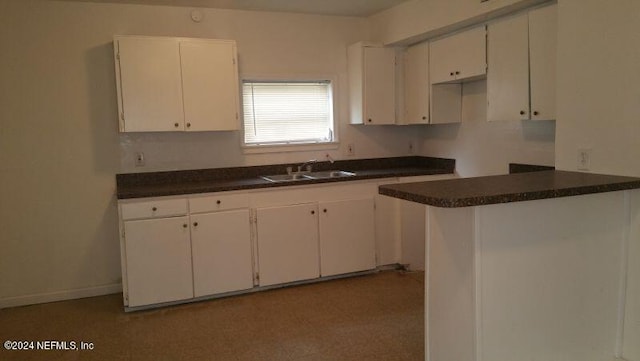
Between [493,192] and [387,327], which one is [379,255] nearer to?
[387,327]

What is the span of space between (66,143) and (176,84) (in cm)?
99

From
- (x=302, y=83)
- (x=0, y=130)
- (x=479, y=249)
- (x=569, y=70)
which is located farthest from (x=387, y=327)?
(x=0, y=130)

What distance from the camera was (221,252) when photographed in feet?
12.0

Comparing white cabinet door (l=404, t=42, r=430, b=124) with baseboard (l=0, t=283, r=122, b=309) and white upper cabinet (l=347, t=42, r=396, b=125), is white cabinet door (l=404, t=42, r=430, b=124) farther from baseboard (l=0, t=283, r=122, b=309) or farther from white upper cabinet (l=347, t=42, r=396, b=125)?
baseboard (l=0, t=283, r=122, b=309)

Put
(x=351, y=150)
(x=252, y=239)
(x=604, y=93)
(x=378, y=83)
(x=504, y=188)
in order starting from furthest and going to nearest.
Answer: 1. (x=351, y=150)
2. (x=378, y=83)
3. (x=252, y=239)
4. (x=604, y=93)
5. (x=504, y=188)

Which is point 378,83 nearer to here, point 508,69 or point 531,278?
point 508,69

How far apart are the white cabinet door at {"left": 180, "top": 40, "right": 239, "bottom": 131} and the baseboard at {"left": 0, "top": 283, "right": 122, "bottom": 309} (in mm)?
1486

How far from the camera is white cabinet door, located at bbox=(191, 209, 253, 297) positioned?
3596mm

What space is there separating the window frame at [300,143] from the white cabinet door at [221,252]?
2.59 ft

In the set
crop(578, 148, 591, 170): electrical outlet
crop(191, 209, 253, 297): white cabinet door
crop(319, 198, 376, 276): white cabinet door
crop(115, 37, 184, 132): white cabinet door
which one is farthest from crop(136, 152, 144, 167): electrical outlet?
crop(578, 148, 591, 170): electrical outlet

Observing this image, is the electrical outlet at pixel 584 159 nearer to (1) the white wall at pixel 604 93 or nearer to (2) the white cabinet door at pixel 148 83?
(1) the white wall at pixel 604 93

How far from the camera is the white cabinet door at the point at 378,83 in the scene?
14.2ft

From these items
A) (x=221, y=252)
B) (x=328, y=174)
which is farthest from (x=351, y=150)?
(x=221, y=252)

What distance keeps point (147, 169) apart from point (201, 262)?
96 cm
